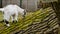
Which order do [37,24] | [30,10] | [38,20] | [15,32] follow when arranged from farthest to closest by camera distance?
1. [30,10]
2. [38,20]
3. [37,24]
4. [15,32]

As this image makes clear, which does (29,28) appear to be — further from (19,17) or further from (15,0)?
(15,0)

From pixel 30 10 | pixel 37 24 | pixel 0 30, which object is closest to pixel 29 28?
pixel 37 24

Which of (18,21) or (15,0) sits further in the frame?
(15,0)

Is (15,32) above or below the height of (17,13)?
below

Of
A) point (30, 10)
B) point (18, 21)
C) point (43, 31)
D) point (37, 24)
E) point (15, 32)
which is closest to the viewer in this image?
point (43, 31)

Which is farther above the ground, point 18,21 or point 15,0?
point 15,0

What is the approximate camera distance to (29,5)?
487 cm

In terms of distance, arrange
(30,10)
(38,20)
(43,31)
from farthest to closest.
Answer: (30,10) → (38,20) → (43,31)

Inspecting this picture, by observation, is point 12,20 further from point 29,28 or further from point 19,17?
point 29,28

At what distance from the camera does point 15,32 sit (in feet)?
9.57

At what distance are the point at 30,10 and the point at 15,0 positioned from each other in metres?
0.52

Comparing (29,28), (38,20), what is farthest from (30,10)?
(29,28)

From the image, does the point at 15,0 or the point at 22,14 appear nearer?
the point at 22,14

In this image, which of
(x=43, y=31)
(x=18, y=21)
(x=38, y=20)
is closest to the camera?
(x=43, y=31)
